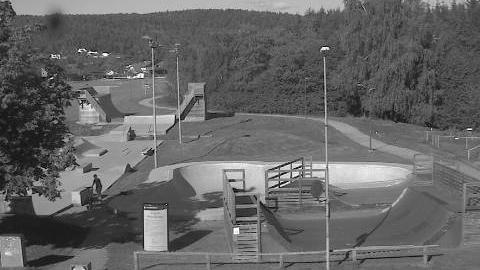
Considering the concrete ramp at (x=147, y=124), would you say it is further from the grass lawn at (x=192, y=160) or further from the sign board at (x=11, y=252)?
the sign board at (x=11, y=252)

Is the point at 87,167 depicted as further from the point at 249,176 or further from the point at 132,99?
the point at 132,99

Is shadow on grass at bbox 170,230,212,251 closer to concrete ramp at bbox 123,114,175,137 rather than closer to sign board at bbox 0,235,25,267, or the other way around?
sign board at bbox 0,235,25,267

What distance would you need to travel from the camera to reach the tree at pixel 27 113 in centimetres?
1589

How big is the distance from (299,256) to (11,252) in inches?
322

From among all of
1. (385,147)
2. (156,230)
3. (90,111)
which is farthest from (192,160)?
(90,111)

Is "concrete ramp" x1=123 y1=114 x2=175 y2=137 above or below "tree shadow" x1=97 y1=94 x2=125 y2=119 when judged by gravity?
below

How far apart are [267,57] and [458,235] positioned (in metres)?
64.3

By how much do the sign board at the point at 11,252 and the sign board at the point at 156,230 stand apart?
3547 millimetres

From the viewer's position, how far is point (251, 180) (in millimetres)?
31609

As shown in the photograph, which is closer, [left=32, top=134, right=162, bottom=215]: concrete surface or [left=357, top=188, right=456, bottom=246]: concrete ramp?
[left=357, top=188, right=456, bottom=246]: concrete ramp

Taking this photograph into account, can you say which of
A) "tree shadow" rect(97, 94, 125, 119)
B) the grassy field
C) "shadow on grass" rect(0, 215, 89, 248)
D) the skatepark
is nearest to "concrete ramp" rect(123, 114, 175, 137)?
the skatepark

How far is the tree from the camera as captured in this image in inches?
626

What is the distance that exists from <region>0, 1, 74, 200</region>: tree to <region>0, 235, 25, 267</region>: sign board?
1.40 m

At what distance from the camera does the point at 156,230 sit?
17.8 metres
